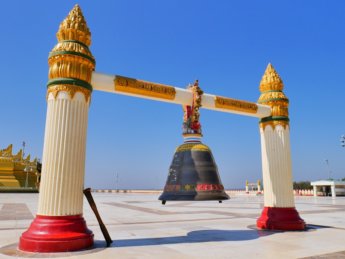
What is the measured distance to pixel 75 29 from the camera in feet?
21.9

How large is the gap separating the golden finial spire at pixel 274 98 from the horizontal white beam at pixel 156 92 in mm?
1388

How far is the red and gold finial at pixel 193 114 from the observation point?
20.8ft

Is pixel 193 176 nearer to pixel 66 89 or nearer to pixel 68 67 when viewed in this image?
pixel 66 89

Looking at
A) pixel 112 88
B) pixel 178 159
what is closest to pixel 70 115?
pixel 112 88

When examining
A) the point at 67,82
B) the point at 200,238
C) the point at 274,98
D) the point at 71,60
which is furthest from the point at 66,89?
the point at 274,98

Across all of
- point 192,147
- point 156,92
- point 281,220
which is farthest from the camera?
point 281,220

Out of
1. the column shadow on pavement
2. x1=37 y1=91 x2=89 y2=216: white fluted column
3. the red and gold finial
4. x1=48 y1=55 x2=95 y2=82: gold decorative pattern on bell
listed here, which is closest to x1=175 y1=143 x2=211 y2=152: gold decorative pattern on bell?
the red and gold finial

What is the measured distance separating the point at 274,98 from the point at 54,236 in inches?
308

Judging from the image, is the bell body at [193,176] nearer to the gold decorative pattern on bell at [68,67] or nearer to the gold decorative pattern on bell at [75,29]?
the gold decorative pattern on bell at [68,67]

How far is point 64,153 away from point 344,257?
5858mm

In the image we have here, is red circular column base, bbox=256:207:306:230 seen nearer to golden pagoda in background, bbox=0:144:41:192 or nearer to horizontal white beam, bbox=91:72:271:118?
horizontal white beam, bbox=91:72:271:118

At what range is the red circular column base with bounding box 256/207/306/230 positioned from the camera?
29.6ft

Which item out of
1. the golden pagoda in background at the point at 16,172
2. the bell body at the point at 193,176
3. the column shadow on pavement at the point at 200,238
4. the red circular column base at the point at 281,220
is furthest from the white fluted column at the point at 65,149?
the golden pagoda in background at the point at 16,172

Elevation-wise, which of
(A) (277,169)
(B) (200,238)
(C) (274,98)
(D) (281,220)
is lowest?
(B) (200,238)
